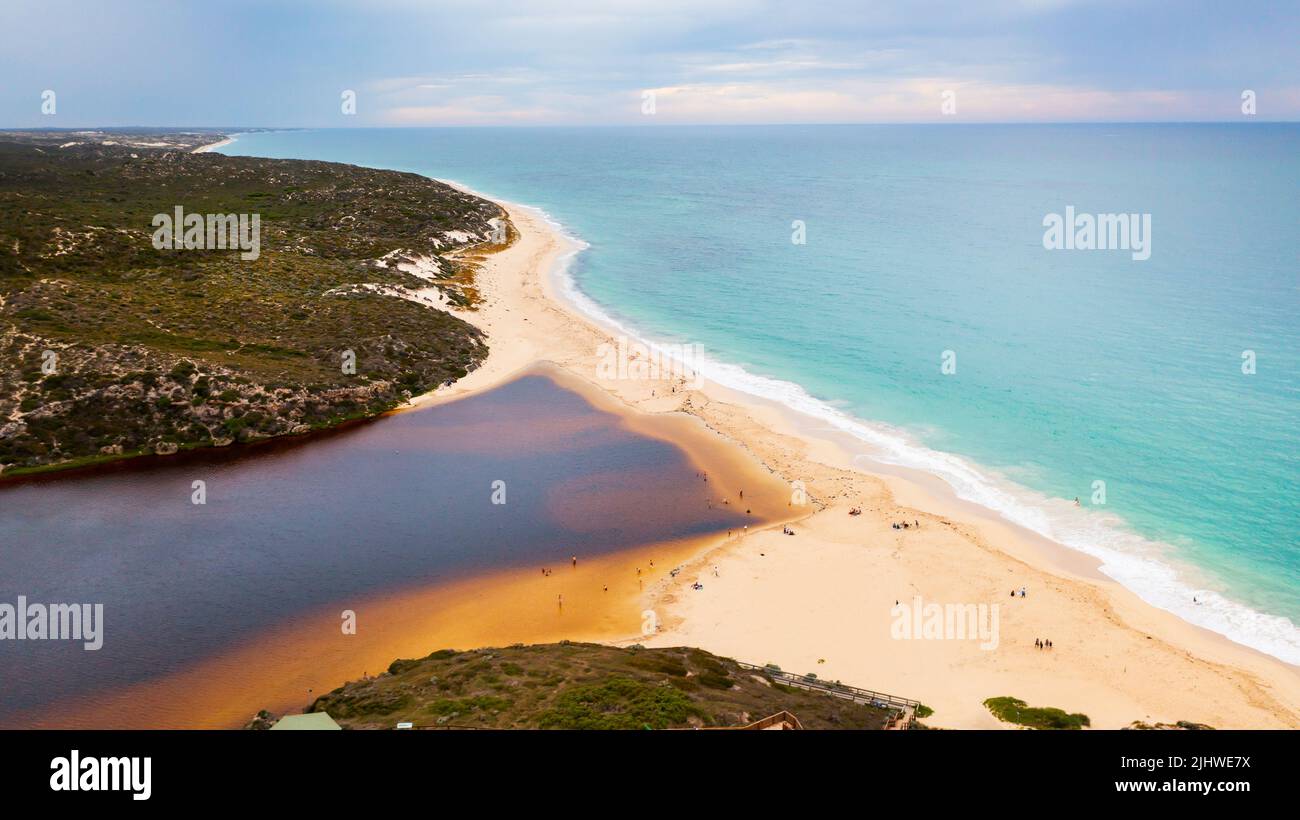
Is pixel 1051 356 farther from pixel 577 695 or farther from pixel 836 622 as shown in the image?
pixel 577 695

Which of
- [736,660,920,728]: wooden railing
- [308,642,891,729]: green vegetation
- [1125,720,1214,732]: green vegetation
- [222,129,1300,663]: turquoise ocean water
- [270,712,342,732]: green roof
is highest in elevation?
[222,129,1300,663]: turquoise ocean water

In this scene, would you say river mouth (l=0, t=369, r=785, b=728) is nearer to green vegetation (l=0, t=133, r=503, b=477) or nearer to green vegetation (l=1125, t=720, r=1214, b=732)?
green vegetation (l=0, t=133, r=503, b=477)

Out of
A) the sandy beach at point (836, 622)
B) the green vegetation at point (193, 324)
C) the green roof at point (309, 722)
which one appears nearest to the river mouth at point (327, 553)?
the sandy beach at point (836, 622)

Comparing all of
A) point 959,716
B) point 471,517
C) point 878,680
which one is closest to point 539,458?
point 471,517

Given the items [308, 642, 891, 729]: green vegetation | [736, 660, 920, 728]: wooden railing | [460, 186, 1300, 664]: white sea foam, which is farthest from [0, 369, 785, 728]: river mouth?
[460, 186, 1300, 664]: white sea foam

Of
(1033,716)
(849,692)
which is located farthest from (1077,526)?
(849,692)
